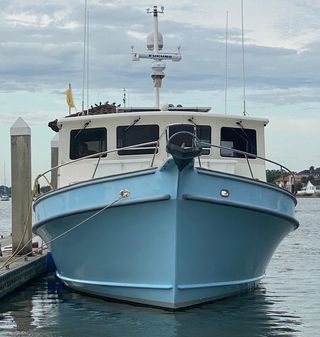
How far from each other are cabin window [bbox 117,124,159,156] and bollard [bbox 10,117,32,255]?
13.0 ft

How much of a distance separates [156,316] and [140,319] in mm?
263

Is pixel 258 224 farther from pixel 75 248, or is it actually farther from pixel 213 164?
pixel 75 248

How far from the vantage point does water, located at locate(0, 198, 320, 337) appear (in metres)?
11.6

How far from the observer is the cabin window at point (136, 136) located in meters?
14.0

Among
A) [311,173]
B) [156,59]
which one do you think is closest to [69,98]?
[156,59]

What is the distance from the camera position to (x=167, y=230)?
11.7m

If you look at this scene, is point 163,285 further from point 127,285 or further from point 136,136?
point 136,136

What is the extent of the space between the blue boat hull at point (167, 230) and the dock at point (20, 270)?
6.14 feet

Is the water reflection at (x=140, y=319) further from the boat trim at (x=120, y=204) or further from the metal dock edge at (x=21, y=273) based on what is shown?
the boat trim at (x=120, y=204)

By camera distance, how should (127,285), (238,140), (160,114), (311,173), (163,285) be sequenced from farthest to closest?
(311,173) < (238,140) < (160,114) < (127,285) < (163,285)

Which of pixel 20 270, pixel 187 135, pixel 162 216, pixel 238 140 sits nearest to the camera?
pixel 187 135

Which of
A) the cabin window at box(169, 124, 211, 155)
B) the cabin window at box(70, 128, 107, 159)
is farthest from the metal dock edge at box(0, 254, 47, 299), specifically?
the cabin window at box(169, 124, 211, 155)

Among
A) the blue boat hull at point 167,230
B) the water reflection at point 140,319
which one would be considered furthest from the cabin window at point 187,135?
the water reflection at point 140,319

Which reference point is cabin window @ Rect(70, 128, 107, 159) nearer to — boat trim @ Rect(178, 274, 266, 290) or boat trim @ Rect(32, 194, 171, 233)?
boat trim @ Rect(32, 194, 171, 233)
